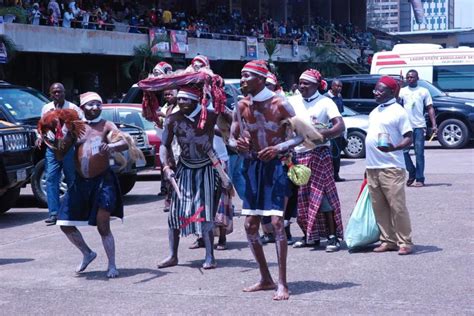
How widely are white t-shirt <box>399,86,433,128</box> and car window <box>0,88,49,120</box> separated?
581 cm

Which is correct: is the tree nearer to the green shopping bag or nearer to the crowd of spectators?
the crowd of spectators

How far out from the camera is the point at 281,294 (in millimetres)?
6742

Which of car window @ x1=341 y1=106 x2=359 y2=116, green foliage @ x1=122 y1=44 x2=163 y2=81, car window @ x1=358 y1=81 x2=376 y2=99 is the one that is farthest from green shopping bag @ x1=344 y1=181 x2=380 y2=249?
green foliage @ x1=122 y1=44 x2=163 y2=81

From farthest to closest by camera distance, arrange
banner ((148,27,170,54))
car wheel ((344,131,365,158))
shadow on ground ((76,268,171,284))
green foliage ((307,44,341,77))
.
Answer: green foliage ((307,44,341,77)), banner ((148,27,170,54)), car wheel ((344,131,365,158)), shadow on ground ((76,268,171,284))

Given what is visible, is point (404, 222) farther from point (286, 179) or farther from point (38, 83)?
point (38, 83)

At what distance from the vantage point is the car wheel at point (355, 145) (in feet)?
64.3

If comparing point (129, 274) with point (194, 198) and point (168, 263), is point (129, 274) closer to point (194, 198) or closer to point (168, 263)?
point (168, 263)

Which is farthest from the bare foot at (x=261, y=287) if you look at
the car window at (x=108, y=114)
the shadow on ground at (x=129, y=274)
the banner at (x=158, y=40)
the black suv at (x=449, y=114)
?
the banner at (x=158, y=40)

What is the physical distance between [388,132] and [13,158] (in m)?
5.62

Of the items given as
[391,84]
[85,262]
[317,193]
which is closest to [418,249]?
[317,193]

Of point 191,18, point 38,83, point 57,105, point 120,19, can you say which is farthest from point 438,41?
point 57,105

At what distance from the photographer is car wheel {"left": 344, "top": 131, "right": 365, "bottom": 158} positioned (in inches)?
772

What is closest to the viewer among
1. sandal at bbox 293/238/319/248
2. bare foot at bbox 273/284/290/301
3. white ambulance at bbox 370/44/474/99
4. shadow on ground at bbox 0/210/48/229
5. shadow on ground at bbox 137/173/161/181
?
bare foot at bbox 273/284/290/301

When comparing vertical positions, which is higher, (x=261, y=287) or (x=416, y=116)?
(x=416, y=116)
